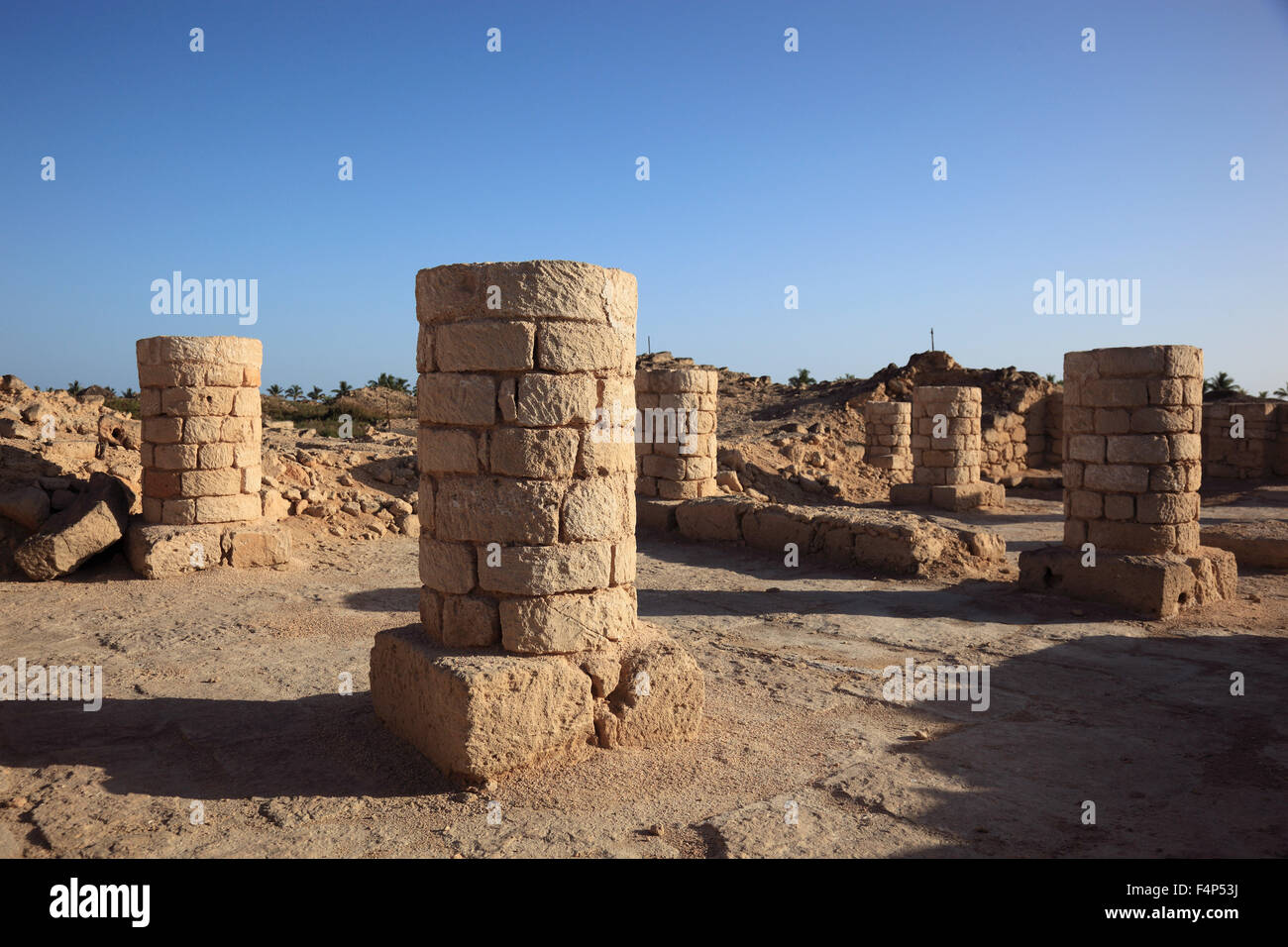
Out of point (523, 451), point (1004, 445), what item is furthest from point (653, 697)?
point (1004, 445)

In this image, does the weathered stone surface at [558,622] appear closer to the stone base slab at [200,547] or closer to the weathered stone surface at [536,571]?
the weathered stone surface at [536,571]

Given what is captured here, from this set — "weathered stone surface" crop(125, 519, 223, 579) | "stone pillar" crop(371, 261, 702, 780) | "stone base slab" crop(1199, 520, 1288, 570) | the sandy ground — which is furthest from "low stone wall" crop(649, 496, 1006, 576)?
"weathered stone surface" crop(125, 519, 223, 579)

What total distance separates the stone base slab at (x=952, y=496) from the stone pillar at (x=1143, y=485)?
7688mm

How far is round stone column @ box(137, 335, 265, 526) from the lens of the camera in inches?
420

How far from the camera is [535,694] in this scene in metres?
5.02

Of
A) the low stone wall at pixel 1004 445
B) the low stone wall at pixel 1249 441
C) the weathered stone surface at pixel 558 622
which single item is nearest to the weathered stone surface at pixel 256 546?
the weathered stone surface at pixel 558 622

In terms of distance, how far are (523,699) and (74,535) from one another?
790 cm

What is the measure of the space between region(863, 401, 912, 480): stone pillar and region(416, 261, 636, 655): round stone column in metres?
17.3

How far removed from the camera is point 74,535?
1027 cm

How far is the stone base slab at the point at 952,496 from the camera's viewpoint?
17438mm

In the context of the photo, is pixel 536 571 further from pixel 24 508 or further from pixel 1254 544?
pixel 1254 544

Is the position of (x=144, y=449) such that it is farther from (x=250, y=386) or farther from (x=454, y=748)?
(x=454, y=748)

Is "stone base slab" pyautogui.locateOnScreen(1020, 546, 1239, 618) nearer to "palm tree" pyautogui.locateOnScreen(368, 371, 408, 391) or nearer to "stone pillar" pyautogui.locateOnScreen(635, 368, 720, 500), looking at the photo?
"stone pillar" pyautogui.locateOnScreen(635, 368, 720, 500)
